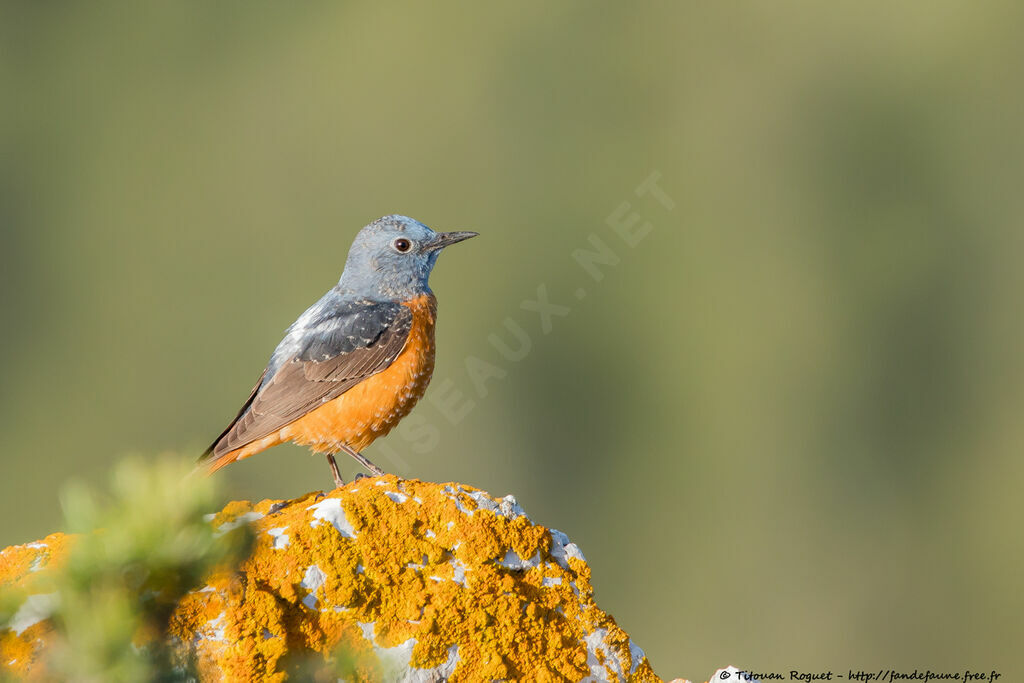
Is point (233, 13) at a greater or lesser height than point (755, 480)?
greater

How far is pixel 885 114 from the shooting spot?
80.8 meters

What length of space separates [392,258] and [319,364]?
3.64 feet

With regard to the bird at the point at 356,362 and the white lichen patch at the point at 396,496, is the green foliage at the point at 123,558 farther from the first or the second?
the bird at the point at 356,362

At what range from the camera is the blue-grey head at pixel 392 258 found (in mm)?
8508

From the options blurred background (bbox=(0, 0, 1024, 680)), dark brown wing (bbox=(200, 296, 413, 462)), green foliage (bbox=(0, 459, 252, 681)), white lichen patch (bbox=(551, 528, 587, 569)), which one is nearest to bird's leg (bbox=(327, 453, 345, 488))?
dark brown wing (bbox=(200, 296, 413, 462))

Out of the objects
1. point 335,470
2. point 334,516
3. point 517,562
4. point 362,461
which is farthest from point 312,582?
point 335,470

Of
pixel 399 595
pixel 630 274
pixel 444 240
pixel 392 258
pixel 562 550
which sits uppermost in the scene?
pixel 392 258

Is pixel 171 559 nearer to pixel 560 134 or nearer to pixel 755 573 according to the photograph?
pixel 755 573

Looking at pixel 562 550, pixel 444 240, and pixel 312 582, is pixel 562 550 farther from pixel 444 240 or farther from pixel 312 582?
pixel 444 240

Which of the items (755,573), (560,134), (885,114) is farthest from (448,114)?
(755,573)

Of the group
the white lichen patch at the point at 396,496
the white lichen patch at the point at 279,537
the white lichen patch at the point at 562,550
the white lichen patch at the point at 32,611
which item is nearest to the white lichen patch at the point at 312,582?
the white lichen patch at the point at 279,537

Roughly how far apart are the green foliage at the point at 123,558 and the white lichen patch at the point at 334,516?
1.52m

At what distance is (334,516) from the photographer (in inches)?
195

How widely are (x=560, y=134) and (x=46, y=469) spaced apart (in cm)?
4170
